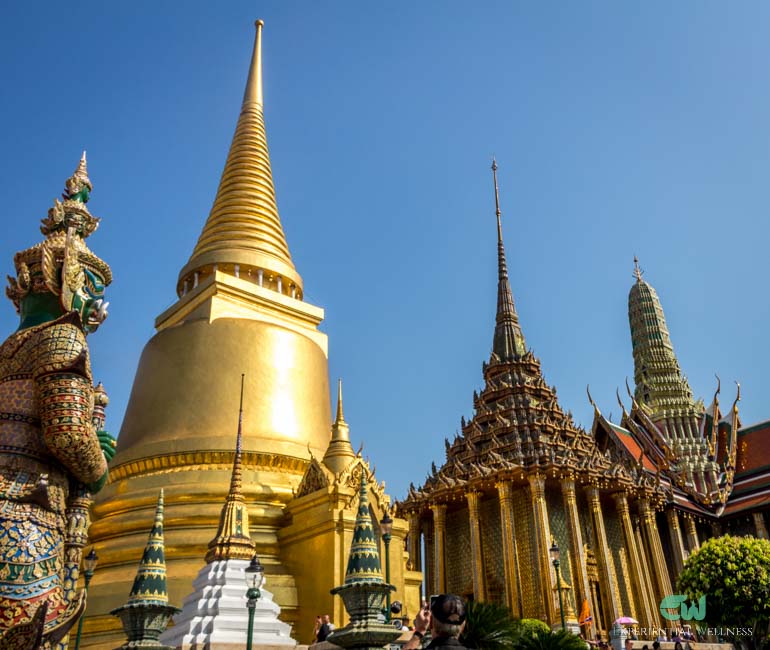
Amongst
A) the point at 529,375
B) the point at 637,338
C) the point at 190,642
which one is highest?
the point at 637,338

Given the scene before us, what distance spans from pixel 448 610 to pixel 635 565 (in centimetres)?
2321

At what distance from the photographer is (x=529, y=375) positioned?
28000 millimetres

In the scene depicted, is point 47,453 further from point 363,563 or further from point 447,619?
point 447,619

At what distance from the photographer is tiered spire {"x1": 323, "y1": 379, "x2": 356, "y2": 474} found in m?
15.1

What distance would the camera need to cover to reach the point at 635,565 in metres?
24.1

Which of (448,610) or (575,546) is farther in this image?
(575,546)

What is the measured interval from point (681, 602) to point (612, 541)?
4.68 m

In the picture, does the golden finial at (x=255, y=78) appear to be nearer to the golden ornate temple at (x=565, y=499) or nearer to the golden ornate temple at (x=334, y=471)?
the golden ornate temple at (x=334, y=471)

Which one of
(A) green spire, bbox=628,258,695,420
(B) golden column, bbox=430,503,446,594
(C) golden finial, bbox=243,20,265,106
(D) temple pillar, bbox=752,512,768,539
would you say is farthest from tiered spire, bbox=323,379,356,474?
(A) green spire, bbox=628,258,695,420

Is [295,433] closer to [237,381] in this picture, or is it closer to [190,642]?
[237,381]


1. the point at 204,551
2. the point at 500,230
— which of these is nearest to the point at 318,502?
the point at 204,551

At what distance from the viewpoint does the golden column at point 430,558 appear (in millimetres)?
25642

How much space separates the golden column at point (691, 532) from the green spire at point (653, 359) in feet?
20.4

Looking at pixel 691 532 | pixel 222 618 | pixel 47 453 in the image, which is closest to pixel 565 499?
pixel 691 532
